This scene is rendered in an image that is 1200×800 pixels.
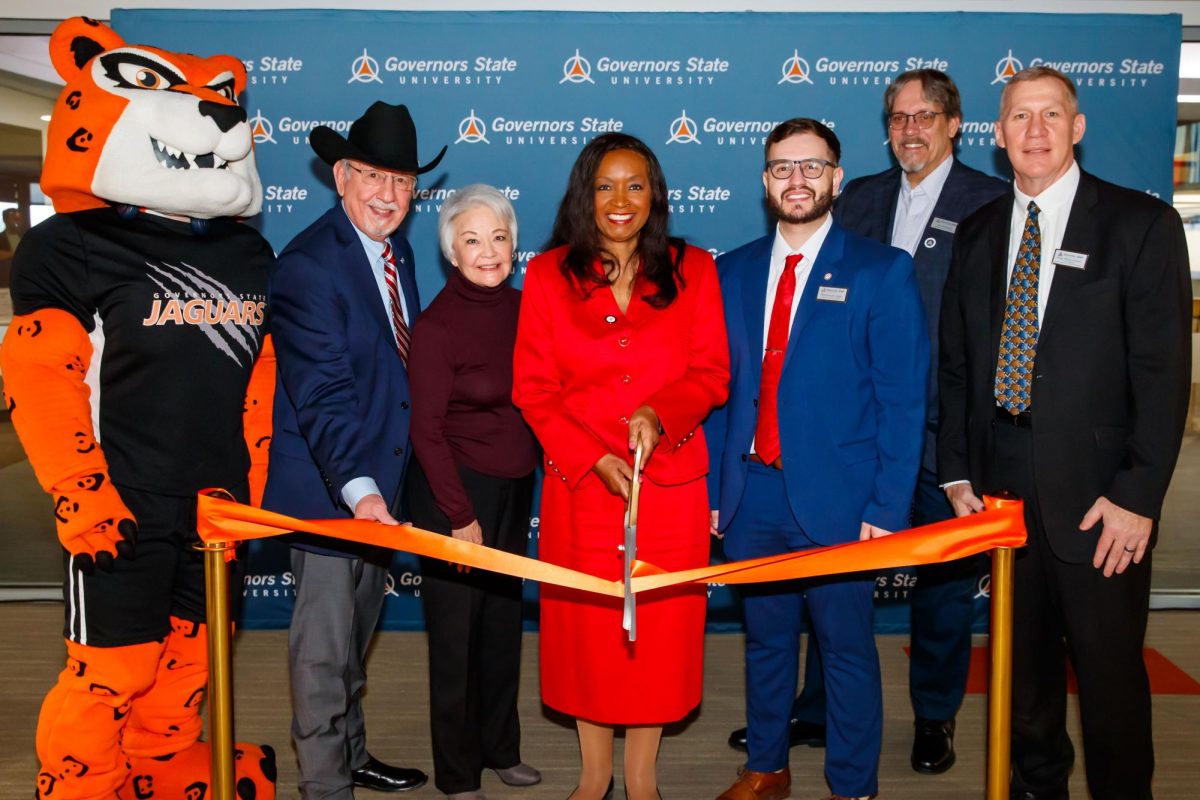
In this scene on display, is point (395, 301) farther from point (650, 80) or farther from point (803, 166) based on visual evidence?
point (650, 80)

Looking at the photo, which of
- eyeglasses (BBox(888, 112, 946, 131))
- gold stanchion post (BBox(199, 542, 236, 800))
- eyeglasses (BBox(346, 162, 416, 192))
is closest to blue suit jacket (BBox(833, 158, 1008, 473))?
eyeglasses (BBox(888, 112, 946, 131))

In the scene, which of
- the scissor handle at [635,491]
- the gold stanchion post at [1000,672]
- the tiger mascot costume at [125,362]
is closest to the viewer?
the gold stanchion post at [1000,672]

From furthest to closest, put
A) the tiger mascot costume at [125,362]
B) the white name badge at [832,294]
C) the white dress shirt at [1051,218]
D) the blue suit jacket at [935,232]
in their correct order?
the blue suit jacket at [935,232], the white name badge at [832,294], the white dress shirt at [1051,218], the tiger mascot costume at [125,362]

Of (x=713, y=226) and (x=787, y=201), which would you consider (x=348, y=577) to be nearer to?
(x=787, y=201)

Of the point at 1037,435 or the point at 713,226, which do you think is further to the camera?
the point at 713,226

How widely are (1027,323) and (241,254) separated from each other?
209cm

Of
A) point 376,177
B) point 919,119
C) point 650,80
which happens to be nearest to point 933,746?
point 919,119

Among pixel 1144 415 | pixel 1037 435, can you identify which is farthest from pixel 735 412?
pixel 1144 415

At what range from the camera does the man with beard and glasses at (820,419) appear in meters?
3.03

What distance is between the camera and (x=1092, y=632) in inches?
113

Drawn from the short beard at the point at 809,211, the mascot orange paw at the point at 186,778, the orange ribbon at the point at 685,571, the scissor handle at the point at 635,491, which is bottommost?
the mascot orange paw at the point at 186,778

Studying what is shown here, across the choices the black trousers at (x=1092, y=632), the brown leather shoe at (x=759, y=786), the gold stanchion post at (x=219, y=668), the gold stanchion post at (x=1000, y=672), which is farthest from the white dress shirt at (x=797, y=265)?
the gold stanchion post at (x=219, y=668)

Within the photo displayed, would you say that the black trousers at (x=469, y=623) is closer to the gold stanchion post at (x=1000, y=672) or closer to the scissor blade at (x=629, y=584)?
the scissor blade at (x=629, y=584)

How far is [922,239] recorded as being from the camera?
12.0 ft
